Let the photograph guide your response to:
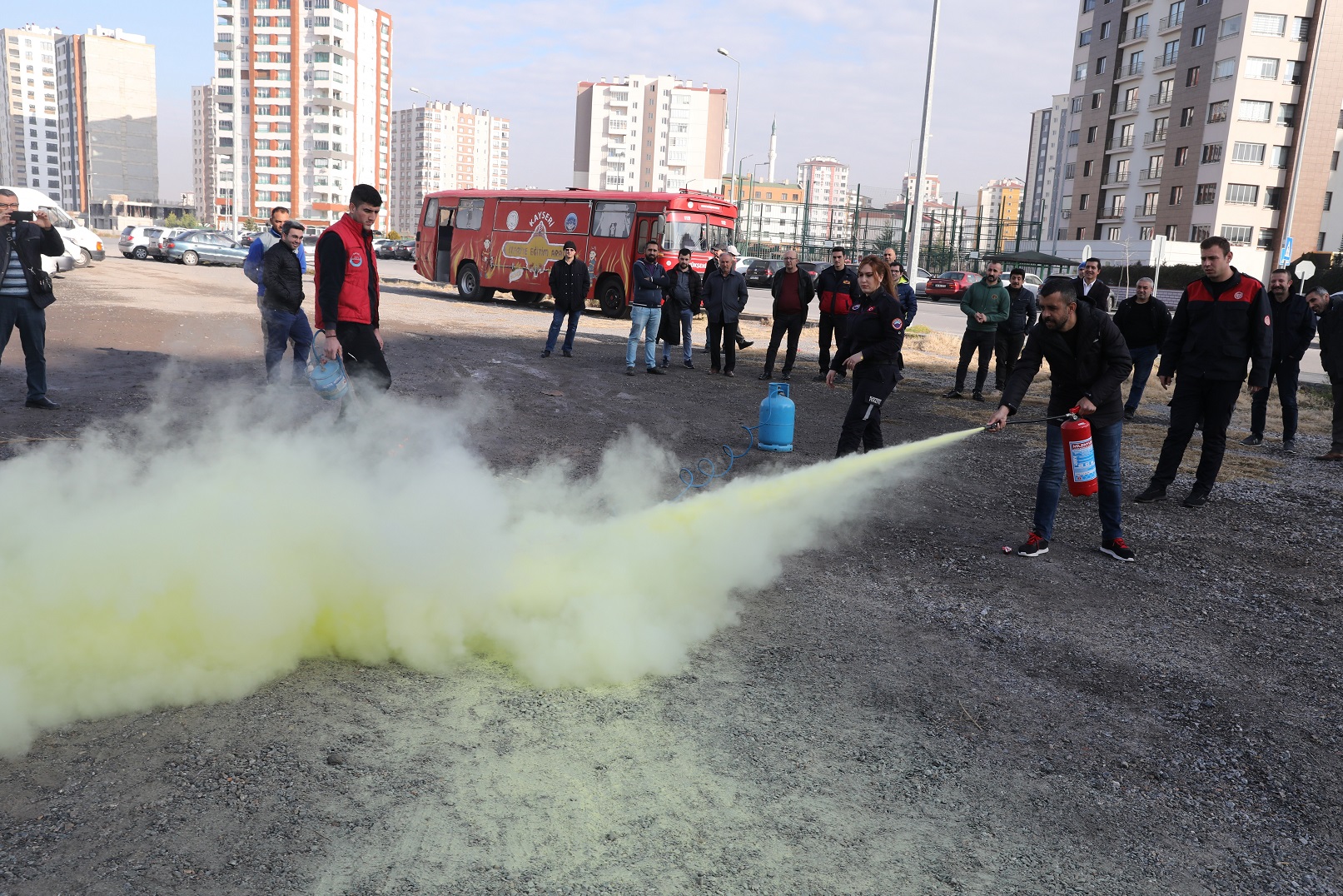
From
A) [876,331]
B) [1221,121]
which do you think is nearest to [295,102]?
[1221,121]

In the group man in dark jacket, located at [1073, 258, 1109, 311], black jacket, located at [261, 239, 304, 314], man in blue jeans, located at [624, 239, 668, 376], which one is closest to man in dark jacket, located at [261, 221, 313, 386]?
black jacket, located at [261, 239, 304, 314]

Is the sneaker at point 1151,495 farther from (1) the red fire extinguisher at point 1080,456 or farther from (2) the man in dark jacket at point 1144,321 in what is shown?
(2) the man in dark jacket at point 1144,321

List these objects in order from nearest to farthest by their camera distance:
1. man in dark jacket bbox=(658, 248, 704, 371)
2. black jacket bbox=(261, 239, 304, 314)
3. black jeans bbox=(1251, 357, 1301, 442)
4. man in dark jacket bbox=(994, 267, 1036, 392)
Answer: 1. black jacket bbox=(261, 239, 304, 314)
2. black jeans bbox=(1251, 357, 1301, 442)
3. man in dark jacket bbox=(994, 267, 1036, 392)
4. man in dark jacket bbox=(658, 248, 704, 371)

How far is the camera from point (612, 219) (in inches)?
952

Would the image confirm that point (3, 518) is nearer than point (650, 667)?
Yes

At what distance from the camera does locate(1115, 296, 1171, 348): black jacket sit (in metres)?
11.1

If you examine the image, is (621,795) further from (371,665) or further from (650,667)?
(371,665)

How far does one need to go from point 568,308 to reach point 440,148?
160603 millimetres

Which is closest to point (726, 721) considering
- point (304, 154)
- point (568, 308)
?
point (568, 308)

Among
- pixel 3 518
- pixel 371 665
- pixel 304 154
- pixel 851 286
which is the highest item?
pixel 304 154

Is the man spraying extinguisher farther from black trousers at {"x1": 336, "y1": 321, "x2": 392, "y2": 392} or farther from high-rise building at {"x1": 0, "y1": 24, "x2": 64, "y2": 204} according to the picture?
high-rise building at {"x1": 0, "y1": 24, "x2": 64, "y2": 204}

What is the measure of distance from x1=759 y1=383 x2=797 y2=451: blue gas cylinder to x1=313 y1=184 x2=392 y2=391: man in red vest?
3.91m

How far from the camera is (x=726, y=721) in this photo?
3.55 metres

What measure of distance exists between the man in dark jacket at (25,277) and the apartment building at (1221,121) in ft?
199
